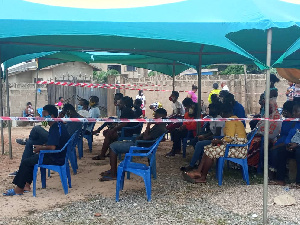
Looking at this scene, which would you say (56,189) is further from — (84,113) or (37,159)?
(84,113)

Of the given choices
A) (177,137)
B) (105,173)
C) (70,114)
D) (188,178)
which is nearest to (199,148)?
(188,178)

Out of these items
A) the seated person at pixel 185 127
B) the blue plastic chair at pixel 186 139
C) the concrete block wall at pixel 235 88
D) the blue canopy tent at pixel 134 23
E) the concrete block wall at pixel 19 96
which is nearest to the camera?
the blue canopy tent at pixel 134 23

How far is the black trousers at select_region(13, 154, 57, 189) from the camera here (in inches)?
187

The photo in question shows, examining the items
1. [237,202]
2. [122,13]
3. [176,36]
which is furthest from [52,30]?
[237,202]

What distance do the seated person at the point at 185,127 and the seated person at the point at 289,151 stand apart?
7.25ft

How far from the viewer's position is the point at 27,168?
15.7 ft

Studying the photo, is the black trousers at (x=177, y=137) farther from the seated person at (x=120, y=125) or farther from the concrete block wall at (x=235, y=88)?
the concrete block wall at (x=235, y=88)

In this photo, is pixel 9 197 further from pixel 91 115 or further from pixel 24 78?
pixel 24 78

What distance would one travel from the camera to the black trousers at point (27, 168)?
15.6 ft

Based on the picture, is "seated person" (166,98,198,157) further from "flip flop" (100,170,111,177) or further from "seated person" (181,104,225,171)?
"flip flop" (100,170,111,177)

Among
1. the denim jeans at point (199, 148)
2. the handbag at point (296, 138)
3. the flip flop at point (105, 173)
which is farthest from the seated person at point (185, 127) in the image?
the handbag at point (296, 138)

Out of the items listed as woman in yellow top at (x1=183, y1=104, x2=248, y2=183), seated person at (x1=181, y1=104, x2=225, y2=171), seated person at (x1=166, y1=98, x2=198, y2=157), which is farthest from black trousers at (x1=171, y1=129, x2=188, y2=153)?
woman in yellow top at (x1=183, y1=104, x2=248, y2=183)

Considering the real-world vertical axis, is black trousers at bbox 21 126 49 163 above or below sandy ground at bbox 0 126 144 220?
above

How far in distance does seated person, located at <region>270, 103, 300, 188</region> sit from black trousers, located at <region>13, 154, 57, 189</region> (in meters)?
3.08
